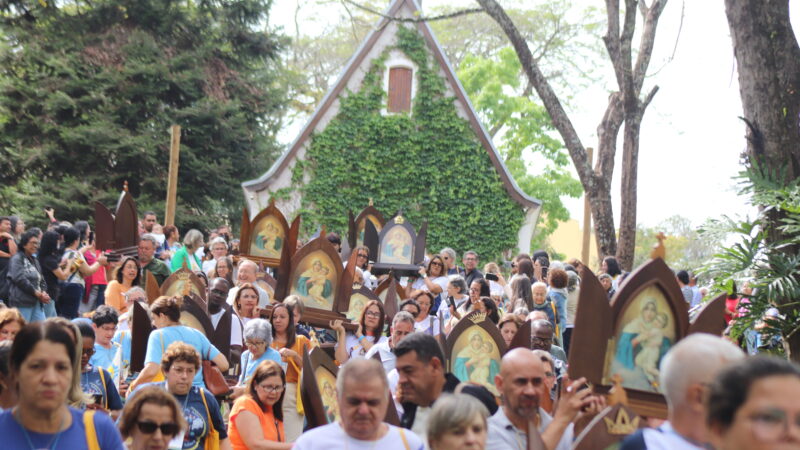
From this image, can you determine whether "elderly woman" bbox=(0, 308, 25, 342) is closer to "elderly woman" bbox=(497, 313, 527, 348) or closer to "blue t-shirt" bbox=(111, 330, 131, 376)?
"blue t-shirt" bbox=(111, 330, 131, 376)

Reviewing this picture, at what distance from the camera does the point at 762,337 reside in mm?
9688

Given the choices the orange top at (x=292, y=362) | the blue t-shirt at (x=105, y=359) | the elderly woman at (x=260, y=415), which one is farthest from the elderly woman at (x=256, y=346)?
the elderly woman at (x=260, y=415)

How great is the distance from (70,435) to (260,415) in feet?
9.05

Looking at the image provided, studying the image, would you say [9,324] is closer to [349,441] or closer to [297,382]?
[297,382]

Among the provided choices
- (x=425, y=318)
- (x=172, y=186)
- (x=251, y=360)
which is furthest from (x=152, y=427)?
(x=172, y=186)

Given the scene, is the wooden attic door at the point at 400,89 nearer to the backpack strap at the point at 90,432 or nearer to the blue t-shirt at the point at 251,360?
the blue t-shirt at the point at 251,360

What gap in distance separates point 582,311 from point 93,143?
25.5 meters

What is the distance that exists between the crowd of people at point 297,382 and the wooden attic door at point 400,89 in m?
16.2

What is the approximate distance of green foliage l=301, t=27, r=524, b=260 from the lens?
28.1 meters

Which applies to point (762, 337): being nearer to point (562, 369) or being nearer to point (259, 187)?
point (562, 369)

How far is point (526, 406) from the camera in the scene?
4938mm

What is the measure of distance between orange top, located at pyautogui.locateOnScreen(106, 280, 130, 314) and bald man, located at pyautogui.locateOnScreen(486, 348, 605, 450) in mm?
7102

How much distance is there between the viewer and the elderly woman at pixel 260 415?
681 cm

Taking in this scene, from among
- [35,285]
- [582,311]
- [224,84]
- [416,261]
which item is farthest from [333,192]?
[582,311]
